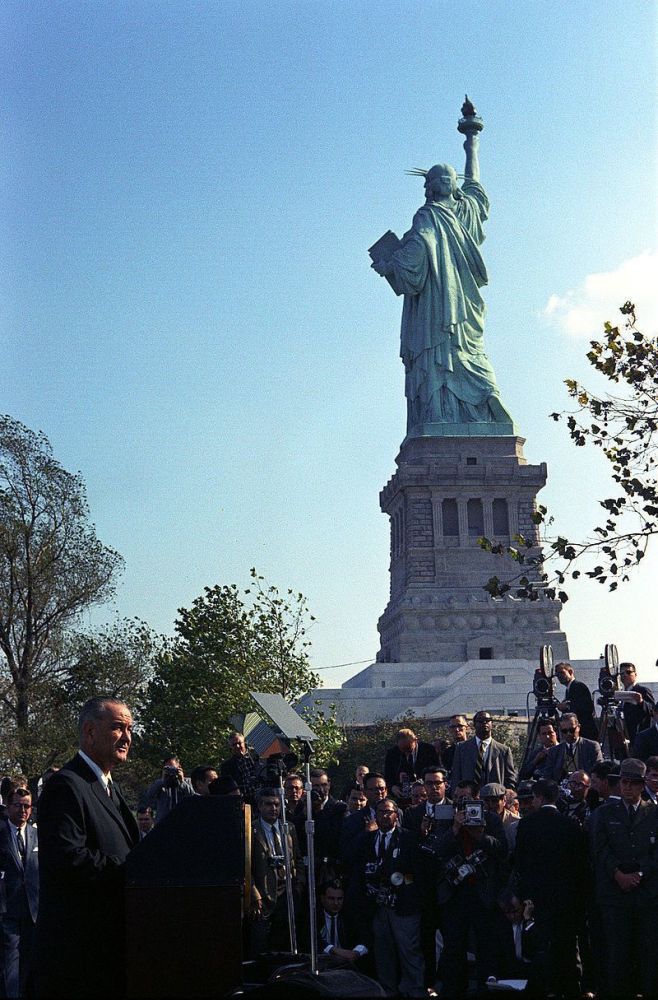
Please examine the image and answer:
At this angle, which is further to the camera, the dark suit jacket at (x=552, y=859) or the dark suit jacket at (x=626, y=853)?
the dark suit jacket at (x=552, y=859)

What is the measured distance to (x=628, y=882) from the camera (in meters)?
11.8

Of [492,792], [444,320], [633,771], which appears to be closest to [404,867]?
[492,792]

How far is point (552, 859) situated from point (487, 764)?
384 cm

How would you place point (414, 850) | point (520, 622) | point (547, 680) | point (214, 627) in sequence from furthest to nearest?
point (520, 622) < point (214, 627) < point (547, 680) < point (414, 850)

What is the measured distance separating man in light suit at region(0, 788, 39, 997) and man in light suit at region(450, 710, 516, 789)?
5.06m

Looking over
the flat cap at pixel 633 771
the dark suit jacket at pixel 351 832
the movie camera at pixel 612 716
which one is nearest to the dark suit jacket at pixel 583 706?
the movie camera at pixel 612 716

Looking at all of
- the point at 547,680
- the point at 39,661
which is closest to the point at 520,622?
the point at 39,661

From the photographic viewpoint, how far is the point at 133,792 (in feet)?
151

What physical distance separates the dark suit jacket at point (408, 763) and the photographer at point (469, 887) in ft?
11.6

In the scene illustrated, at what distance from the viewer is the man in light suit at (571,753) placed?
14.9 meters

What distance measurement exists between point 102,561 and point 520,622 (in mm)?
28597

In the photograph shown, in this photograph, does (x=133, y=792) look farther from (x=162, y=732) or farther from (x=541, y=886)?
(x=541, y=886)

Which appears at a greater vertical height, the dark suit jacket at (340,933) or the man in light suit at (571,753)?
the man in light suit at (571,753)

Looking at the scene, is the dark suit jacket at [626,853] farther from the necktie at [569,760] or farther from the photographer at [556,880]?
the necktie at [569,760]
